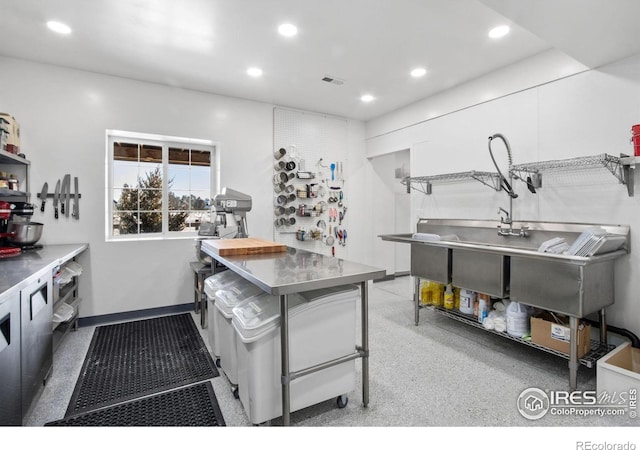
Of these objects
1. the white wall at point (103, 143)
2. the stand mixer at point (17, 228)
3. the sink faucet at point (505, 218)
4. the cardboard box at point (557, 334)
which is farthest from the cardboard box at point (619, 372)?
the stand mixer at point (17, 228)

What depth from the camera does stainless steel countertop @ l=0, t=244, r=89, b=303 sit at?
1696 mm

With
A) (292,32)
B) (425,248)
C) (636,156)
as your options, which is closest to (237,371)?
(425,248)

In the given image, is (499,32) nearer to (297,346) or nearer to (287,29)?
(287,29)

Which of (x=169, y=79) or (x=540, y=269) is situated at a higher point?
(x=169, y=79)

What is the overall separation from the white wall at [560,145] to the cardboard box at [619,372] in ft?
1.04

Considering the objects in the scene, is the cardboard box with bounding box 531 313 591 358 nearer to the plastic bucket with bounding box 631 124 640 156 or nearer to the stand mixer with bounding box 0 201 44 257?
the plastic bucket with bounding box 631 124 640 156

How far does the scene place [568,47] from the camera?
94.6 inches

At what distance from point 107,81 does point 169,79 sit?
659 millimetres

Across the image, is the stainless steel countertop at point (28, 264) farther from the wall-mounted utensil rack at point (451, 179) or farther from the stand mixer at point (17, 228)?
the wall-mounted utensil rack at point (451, 179)

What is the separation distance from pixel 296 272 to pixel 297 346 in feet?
1.36

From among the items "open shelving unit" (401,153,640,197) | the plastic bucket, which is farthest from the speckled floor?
the plastic bucket

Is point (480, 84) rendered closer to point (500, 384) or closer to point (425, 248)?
point (425, 248)

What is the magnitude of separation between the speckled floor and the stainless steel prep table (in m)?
0.25

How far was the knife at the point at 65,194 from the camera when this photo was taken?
345 centimetres
